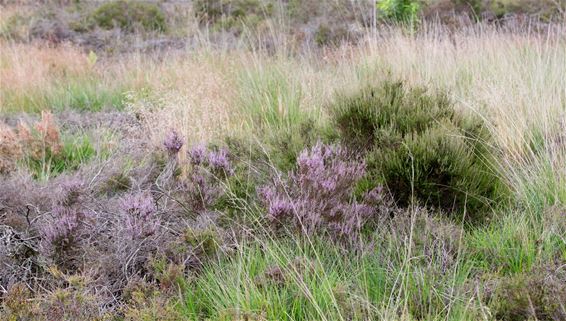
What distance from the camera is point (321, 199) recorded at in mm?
2830

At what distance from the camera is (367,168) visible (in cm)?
342

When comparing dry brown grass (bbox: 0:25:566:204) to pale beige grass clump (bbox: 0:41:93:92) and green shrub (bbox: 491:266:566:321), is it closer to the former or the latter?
pale beige grass clump (bbox: 0:41:93:92)

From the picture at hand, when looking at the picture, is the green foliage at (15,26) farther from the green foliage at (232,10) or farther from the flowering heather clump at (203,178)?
the flowering heather clump at (203,178)

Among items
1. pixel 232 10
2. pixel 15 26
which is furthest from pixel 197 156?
pixel 232 10

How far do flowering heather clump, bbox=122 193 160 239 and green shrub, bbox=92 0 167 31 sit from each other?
47.3 ft

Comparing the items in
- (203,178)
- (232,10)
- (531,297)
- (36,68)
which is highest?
(203,178)

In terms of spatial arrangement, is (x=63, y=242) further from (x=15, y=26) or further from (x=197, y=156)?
(x=15, y=26)

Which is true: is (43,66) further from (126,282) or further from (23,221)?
(126,282)

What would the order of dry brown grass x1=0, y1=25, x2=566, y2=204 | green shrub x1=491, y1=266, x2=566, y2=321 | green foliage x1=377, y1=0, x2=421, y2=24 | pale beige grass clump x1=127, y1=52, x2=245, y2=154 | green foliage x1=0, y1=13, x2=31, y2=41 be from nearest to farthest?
green shrub x1=491, y1=266, x2=566, y2=321 < dry brown grass x1=0, y1=25, x2=566, y2=204 < pale beige grass clump x1=127, y1=52, x2=245, y2=154 < green foliage x1=377, y1=0, x2=421, y2=24 < green foliage x1=0, y1=13, x2=31, y2=41

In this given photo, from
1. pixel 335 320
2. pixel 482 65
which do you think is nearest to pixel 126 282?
pixel 335 320

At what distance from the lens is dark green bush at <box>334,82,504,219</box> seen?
3.25m

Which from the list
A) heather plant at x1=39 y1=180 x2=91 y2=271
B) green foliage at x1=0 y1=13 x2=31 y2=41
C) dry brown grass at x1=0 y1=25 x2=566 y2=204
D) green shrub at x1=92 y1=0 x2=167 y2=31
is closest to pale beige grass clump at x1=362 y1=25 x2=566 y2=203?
dry brown grass at x1=0 y1=25 x2=566 y2=204

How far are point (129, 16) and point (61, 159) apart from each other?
45.5 ft

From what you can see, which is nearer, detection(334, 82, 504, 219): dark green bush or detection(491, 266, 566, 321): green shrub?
detection(491, 266, 566, 321): green shrub
